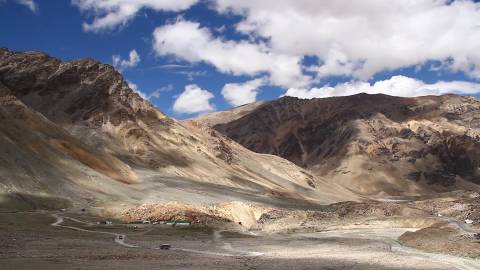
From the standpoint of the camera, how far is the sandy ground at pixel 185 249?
34281 millimetres

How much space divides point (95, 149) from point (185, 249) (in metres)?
88.8

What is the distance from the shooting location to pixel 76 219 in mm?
68438

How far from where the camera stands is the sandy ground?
3428 cm

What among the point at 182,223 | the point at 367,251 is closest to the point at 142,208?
the point at 182,223

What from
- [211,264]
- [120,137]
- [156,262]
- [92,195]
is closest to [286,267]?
[211,264]

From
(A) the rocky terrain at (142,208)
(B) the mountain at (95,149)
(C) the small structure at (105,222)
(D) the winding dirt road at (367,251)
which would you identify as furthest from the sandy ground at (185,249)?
(B) the mountain at (95,149)

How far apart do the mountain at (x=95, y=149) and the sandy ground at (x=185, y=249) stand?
15992mm

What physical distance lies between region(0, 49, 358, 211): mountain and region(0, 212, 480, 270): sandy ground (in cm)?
1599

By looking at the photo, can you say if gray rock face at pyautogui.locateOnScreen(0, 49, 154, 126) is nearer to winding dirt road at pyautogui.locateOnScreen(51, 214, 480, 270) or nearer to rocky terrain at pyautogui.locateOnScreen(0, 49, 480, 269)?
rocky terrain at pyautogui.locateOnScreen(0, 49, 480, 269)

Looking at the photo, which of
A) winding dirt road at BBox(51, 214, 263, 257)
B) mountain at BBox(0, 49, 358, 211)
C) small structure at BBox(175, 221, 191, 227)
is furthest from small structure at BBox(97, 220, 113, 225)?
mountain at BBox(0, 49, 358, 211)

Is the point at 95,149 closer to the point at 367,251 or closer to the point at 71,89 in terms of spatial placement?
the point at 71,89

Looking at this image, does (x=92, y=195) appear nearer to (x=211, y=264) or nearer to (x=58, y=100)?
(x=211, y=264)

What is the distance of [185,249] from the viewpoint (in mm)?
47938

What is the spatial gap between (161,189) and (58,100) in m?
68.5
